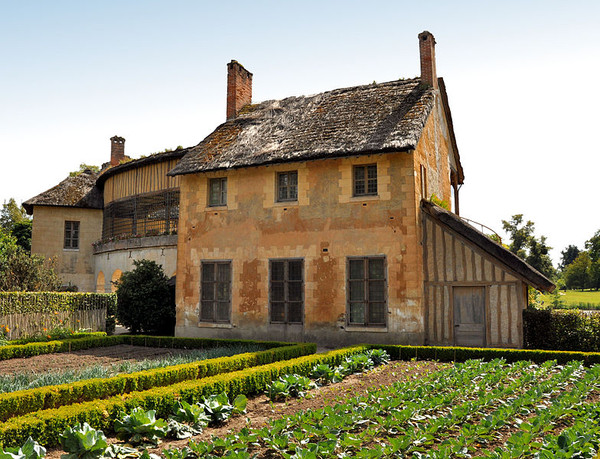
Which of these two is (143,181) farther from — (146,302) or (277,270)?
(277,270)

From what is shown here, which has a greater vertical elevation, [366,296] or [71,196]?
[71,196]

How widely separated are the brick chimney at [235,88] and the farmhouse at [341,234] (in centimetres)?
30

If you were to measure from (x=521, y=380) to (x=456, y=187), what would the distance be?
15638 millimetres

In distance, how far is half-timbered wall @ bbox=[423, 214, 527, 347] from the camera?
1430 cm

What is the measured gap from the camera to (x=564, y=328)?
13.7 m

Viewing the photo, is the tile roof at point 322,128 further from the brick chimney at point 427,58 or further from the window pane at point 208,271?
the window pane at point 208,271

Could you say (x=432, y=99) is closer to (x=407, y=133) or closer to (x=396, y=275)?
(x=407, y=133)

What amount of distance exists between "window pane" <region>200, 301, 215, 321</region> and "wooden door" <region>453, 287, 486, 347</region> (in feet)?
26.1

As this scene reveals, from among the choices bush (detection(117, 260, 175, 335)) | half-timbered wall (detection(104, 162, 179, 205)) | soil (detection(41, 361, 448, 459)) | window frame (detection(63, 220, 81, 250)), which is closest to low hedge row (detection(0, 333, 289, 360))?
bush (detection(117, 260, 175, 335))

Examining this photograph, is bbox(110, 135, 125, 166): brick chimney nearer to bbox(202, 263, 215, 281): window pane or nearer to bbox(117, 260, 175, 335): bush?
bbox(117, 260, 175, 335): bush

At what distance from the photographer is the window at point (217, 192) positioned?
1823cm

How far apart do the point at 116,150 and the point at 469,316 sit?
82.4ft

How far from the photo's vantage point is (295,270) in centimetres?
1659

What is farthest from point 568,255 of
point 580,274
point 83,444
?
point 83,444
